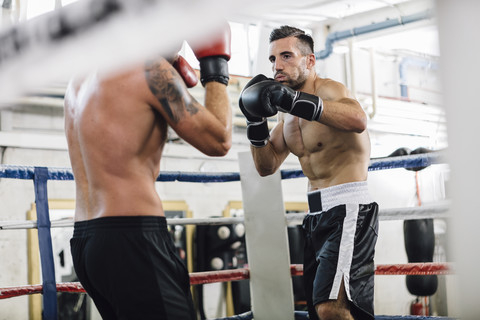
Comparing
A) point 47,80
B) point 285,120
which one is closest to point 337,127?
point 285,120

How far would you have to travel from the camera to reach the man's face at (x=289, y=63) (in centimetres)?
223

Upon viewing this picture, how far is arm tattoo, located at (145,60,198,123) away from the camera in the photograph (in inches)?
49.5

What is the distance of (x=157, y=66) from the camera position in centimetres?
126

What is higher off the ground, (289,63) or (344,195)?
(289,63)

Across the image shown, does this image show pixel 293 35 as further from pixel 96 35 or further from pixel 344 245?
pixel 96 35

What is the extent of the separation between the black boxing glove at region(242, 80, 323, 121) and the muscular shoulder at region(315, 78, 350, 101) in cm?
21

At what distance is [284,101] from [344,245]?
0.52 meters

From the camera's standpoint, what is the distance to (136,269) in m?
1.22

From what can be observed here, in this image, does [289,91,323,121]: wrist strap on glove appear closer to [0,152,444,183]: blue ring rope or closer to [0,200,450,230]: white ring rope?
[0,152,444,183]: blue ring rope

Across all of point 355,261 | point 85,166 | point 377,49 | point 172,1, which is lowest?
point 355,261

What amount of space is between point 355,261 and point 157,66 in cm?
102

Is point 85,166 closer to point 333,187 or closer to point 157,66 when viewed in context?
point 157,66

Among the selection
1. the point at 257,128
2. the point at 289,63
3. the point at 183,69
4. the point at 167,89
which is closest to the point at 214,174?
the point at 257,128

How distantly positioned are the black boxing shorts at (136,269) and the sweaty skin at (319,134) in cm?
89
